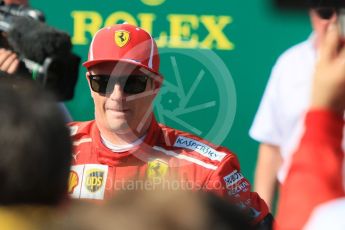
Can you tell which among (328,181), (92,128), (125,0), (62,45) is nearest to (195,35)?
(125,0)

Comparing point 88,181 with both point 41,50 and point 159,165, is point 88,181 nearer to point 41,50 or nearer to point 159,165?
point 159,165

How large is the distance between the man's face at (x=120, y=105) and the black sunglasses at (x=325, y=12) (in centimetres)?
145

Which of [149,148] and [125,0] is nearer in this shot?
[149,148]

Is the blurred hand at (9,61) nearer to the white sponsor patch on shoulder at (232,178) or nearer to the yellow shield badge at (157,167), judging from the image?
the yellow shield badge at (157,167)

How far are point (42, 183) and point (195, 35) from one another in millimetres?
3123

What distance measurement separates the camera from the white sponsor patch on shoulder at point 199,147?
126 inches

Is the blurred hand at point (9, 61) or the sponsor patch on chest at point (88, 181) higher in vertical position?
the blurred hand at point (9, 61)

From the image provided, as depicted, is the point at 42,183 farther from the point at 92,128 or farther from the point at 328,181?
the point at 92,128

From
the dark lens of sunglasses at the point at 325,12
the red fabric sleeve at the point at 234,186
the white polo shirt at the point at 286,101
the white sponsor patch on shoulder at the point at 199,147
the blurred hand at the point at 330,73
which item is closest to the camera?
the blurred hand at the point at 330,73

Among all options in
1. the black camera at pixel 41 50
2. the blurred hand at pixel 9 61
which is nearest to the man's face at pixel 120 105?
the black camera at pixel 41 50

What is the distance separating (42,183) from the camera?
1.58 metres

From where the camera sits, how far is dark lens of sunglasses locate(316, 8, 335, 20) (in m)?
1.76

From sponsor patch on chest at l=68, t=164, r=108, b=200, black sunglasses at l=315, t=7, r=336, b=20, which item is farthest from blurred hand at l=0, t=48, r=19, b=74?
black sunglasses at l=315, t=7, r=336, b=20

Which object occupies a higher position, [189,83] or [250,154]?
[189,83]
